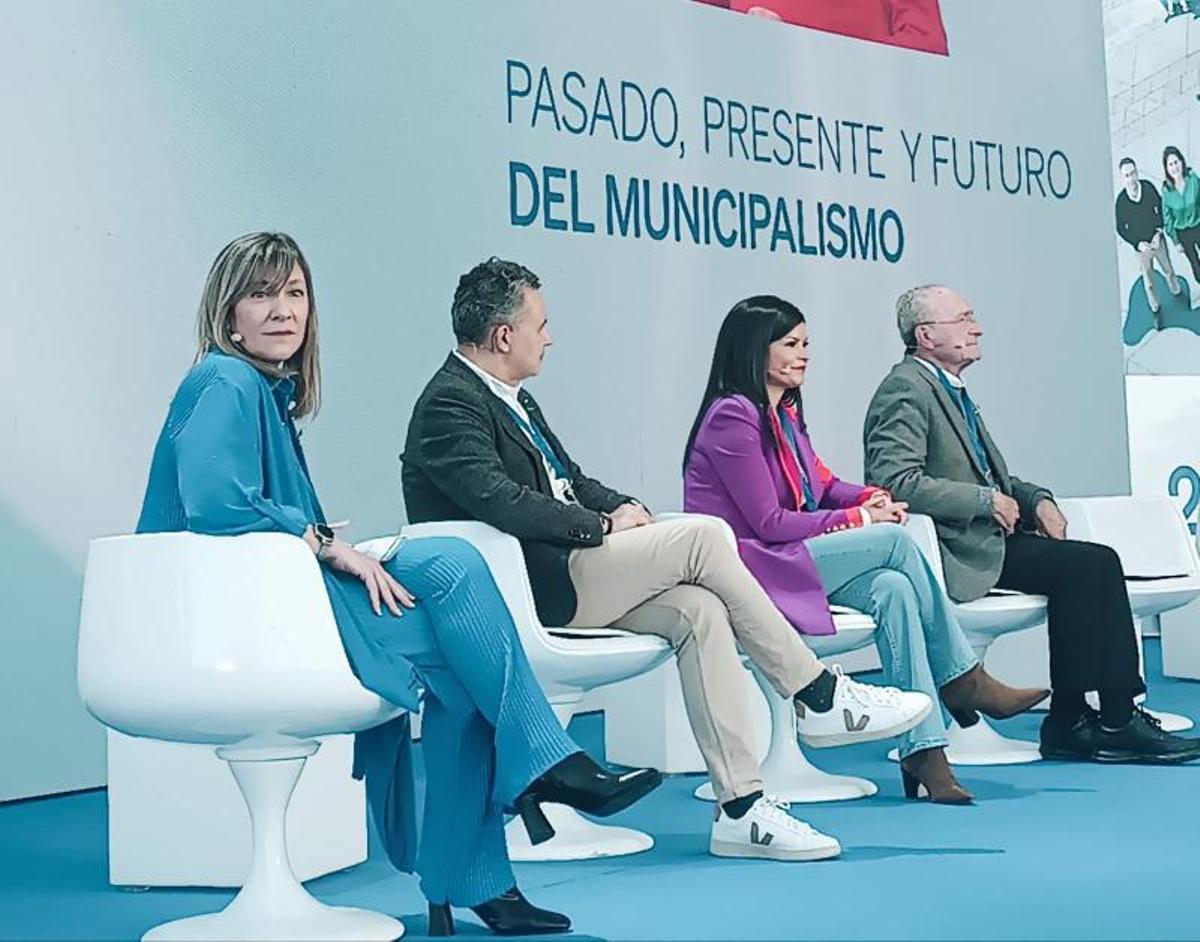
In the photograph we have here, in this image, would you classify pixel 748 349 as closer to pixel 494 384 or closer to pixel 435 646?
pixel 494 384

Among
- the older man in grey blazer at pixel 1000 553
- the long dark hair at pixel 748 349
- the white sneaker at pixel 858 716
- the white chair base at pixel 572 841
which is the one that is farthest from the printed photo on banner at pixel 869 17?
the white chair base at pixel 572 841

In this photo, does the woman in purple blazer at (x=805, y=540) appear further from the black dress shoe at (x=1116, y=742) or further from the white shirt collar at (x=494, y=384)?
the white shirt collar at (x=494, y=384)

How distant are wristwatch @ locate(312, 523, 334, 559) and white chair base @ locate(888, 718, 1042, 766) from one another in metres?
2.20

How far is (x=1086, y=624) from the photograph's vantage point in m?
4.54

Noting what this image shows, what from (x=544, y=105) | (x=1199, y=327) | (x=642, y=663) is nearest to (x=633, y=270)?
(x=544, y=105)

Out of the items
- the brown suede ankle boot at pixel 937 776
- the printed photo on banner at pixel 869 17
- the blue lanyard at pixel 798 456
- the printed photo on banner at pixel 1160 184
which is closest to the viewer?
the brown suede ankle boot at pixel 937 776

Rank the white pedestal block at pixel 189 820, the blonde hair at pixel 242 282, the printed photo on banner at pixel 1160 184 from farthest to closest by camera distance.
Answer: the printed photo on banner at pixel 1160 184, the white pedestal block at pixel 189 820, the blonde hair at pixel 242 282

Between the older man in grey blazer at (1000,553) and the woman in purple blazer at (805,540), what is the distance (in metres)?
0.30

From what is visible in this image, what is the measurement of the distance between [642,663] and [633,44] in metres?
2.97

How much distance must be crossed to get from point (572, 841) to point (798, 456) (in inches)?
46.5

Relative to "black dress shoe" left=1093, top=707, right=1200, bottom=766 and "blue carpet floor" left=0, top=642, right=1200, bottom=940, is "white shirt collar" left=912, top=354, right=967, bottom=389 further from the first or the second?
"blue carpet floor" left=0, top=642, right=1200, bottom=940

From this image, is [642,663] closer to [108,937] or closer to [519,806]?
[519,806]

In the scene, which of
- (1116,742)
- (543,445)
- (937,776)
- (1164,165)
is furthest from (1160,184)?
(543,445)

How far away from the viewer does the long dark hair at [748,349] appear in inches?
164
